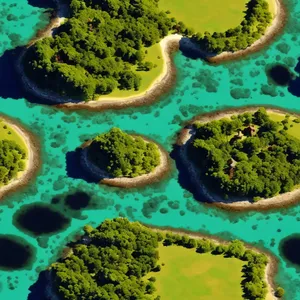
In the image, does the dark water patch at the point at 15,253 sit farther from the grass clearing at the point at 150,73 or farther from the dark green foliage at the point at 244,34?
the dark green foliage at the point at 244,34

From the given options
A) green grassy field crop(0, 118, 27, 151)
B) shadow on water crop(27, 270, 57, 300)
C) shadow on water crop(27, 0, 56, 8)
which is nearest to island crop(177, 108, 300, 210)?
green grassy field crop(0, 118, 27, 151)

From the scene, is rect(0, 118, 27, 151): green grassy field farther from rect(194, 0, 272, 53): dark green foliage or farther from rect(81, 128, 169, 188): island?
rect(194, 0, 272, 53): dark green foliage

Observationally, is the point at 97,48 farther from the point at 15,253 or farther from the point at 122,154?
the point at 15,253

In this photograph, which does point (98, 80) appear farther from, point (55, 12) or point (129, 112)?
point (55, 12)

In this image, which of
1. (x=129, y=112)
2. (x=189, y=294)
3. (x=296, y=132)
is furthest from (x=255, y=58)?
(x=189, y=294)

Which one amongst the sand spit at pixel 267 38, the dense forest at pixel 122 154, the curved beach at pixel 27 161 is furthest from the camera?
the sand spit at pixel 267 38

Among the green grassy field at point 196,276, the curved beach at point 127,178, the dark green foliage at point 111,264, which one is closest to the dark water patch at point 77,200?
the curved beach at point 127,178
